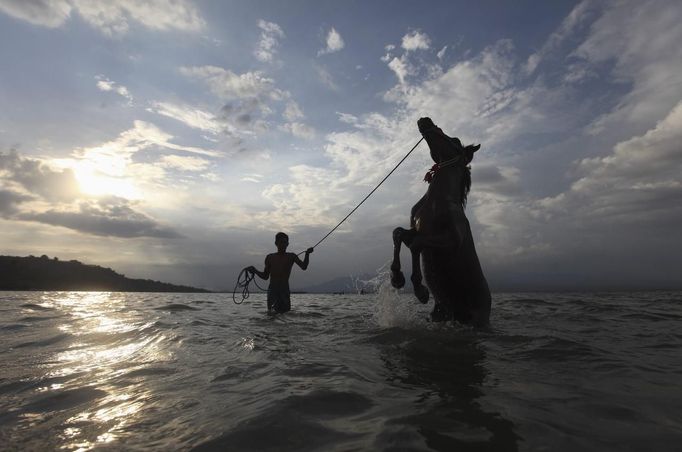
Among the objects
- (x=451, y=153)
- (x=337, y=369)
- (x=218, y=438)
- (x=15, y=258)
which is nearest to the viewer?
(x=218, y=438)

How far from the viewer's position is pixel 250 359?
180 inches

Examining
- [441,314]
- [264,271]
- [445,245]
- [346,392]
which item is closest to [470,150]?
[445,245]

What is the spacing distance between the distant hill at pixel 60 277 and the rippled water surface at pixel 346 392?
6257 cm

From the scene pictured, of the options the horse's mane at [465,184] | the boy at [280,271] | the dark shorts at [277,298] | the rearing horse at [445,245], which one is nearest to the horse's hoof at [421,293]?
the rearing horse at [445,245]

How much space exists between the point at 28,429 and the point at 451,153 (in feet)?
21.0

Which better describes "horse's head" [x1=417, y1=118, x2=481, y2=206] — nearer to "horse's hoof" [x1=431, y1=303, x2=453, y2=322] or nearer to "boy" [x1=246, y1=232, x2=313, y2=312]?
"horse's hoof" [x1=431, y1=303, x2=453, y2=322]

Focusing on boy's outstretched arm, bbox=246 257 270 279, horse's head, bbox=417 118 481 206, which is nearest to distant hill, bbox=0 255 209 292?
boy's outstretched arm, bbox=246 257 270 279

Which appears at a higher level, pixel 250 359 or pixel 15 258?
pixel 15 258

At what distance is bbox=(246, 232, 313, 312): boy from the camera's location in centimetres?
1120

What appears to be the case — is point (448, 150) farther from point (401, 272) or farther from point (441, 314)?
point (441, 314)

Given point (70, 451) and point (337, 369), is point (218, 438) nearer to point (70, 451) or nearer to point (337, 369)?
point (70, 451)

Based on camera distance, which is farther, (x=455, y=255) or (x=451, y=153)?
(x=451, y=153)

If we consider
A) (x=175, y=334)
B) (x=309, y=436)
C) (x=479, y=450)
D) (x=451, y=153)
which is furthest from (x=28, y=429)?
(x=451, y=153)

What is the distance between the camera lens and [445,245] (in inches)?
231
